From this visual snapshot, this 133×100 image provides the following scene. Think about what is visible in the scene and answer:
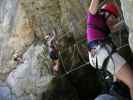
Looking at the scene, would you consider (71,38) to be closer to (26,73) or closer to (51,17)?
(51,17)

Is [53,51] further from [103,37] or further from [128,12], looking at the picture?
[128,12]

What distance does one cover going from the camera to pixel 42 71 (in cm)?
743

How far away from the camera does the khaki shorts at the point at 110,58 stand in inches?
207

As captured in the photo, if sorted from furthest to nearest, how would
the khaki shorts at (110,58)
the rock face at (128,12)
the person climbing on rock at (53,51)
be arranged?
the person climbing on rock at (53,51) < the khaki shorts at (110,58) < the rock face at (128,12)

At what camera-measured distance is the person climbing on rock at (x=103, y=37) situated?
5.29 meters

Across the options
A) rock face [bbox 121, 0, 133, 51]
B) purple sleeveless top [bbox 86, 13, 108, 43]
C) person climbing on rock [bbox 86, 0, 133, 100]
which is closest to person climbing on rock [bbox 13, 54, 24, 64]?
person climbing on rock [bbox 86, 0, 133, 100]

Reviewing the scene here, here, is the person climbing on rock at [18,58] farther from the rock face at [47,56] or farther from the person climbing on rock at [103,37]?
the person climbing on rock at [103,37]

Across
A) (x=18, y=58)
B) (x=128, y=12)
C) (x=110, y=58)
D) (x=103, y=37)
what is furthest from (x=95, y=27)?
(x=18, y=58)

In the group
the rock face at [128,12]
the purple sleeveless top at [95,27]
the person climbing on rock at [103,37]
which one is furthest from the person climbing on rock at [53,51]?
the rock face at [128,12]

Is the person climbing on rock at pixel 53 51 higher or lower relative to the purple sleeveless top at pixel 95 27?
lower

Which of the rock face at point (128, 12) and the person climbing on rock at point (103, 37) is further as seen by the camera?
the person climbing on rock at point (103, 37)

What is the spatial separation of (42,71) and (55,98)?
0.54m

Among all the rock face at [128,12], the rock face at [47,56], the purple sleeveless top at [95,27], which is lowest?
the rock face at [47,56]

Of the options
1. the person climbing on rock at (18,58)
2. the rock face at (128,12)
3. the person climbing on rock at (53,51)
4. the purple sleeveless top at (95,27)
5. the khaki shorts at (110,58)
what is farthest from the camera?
the person climbing on rock at (18,58)
